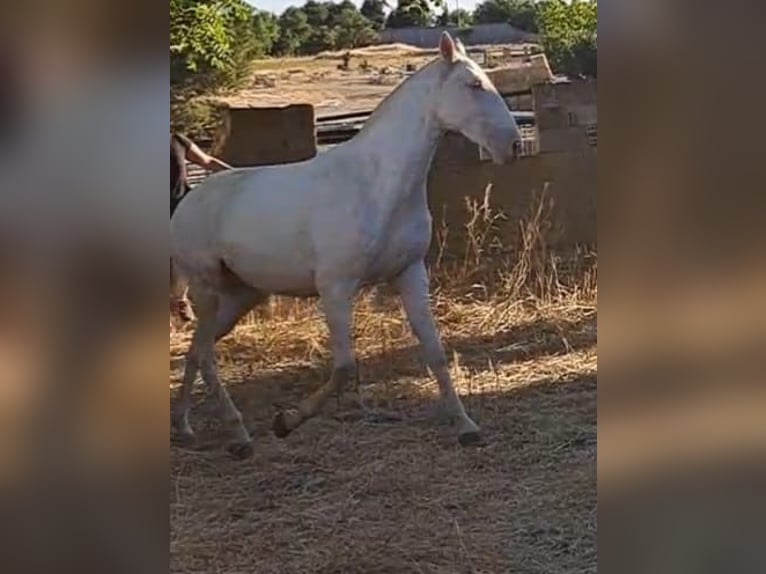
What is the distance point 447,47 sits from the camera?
2.40 meters

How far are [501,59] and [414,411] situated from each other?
2.31 ft

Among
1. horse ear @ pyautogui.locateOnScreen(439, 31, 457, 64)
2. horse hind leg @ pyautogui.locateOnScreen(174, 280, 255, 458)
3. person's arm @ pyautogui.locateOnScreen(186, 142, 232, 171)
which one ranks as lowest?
horse hind leg @ pyautogui.locateOnScreen(174, 280, 255, 458)

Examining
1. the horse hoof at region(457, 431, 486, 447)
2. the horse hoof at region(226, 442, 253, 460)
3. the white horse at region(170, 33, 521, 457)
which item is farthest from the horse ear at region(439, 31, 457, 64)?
the horse hoof at region(226, 442, 253, 460)

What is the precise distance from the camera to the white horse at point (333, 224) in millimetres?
2412

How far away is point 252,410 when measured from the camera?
95.8 inches

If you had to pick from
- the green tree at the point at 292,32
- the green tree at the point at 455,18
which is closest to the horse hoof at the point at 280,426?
the green tree at the point at 292,32

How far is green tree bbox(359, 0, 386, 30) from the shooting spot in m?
2.38

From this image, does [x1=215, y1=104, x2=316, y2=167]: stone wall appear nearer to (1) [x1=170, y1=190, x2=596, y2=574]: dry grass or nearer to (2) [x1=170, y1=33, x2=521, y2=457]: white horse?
(2) [x1=170, y1=33, x2=521, y2=457]: white horse

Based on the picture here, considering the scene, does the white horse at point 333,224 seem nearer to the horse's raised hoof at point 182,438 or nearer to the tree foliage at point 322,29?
the horse's raised hoof at point 182,438

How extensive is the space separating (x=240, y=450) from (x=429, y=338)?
1.40ft

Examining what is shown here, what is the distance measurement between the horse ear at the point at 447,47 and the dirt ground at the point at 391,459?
48 centimetres
